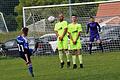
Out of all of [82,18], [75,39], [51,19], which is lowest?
[82,18]

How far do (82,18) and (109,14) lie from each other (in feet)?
5.98

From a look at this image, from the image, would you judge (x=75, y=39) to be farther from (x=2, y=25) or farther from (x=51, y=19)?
(x=2, y=25)

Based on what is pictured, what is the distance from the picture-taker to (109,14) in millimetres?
30156

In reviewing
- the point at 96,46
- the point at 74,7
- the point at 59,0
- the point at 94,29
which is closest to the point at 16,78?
the point at 94,29

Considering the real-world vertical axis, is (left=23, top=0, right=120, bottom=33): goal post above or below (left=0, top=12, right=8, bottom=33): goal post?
above

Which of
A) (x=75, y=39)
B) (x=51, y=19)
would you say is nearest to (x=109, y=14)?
(x=51, y=19)

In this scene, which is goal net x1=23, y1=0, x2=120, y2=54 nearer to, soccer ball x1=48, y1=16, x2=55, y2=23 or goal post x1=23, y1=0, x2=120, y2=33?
goal post x1=23, y1=0, x2=120, y2=33

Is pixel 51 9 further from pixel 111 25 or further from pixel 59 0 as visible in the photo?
pixel 59 0

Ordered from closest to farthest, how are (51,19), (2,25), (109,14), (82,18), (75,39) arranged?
1. (75,39)
2. (51,19)
3. (82,18)
4. (109,14)
5. (2,25)

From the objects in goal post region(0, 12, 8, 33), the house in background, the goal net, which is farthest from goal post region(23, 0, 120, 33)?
goal post region(0, 12, 8, 33)

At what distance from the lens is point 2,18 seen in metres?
41.4

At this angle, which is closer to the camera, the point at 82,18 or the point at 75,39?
the point at 75,39

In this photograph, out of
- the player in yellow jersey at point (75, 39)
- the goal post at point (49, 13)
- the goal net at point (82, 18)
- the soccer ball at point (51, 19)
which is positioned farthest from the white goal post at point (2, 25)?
the player in yellow jersey at point (75, 39)

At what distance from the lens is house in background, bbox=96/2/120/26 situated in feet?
97.2
